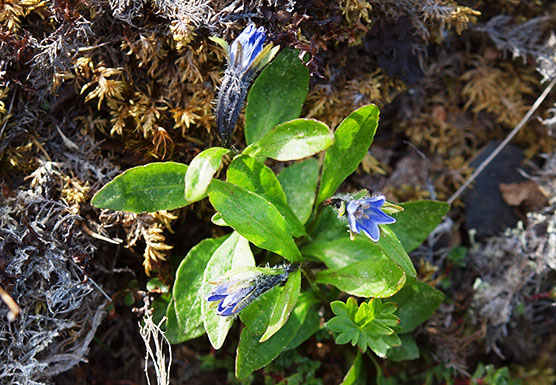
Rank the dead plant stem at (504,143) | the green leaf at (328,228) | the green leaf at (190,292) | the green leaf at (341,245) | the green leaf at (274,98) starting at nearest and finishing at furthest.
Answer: the green leaf at (341,245) < the green leaf at (190,292) < the green leaf at (274,98) < the green leaf at (328,228) < the dead plant stem at (504,143)

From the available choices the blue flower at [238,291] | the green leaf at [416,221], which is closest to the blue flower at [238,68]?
the blue flower at [238,291]

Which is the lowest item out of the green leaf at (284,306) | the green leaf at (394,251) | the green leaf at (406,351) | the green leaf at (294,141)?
the green leaf at (406,351)

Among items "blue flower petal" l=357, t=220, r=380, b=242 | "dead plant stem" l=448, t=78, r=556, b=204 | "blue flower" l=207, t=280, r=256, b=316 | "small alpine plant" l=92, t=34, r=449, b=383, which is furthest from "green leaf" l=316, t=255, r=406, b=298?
"dead plant stem" l=448, t=78, r=556, b=204

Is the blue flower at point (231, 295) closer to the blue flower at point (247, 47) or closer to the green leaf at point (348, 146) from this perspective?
the green leaf at point (348, 146)

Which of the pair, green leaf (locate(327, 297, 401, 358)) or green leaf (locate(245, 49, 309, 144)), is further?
green leaf (locate(245, 49, 309, 144))

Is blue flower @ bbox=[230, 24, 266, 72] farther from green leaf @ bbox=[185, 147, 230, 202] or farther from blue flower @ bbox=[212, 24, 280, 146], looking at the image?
green leaf @ bbox=[185, 147, 230, 202]

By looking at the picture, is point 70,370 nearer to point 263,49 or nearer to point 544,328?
point 263,49

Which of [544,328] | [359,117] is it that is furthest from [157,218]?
[544,328]
